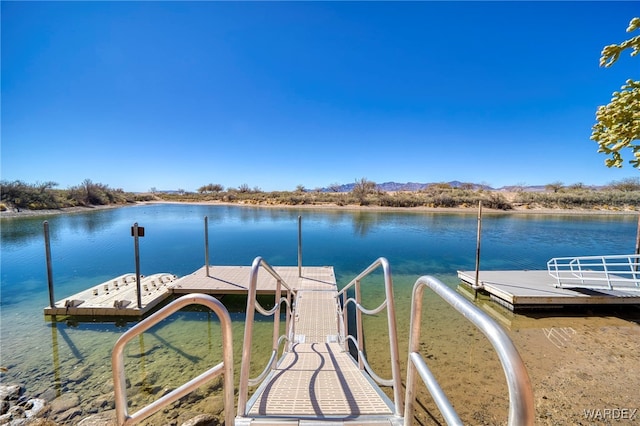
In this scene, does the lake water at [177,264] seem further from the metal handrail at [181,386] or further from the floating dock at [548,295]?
the metal handrail at [181,386]

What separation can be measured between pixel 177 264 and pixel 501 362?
34.4ft

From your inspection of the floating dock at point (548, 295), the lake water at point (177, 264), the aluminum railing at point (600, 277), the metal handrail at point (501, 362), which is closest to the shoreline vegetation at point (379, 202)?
the lake water at point (177, 264)

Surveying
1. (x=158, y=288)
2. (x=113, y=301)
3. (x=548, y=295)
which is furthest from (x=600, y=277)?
(x=113, y=301)

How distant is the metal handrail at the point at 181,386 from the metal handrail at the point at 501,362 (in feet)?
2.91

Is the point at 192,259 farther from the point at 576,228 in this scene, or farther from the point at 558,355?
the point at 576,228

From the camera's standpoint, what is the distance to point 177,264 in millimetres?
9383

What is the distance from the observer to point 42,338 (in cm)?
486

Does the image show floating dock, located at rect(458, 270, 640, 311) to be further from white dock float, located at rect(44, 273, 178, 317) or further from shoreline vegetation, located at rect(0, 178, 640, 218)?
shoreline vegetation, located at rect(0, 178, 640, 218)

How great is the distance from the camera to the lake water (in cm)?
411

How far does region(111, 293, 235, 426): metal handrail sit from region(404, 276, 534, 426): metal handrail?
89 centimetres

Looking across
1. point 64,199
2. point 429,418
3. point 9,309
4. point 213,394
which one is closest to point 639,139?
point 429,418

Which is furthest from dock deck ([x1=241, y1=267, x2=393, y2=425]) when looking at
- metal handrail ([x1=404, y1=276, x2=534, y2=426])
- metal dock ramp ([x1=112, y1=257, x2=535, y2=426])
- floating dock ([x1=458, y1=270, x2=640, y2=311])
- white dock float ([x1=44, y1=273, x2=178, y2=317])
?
floating dock ([x1=458, y1=270, x2=640, y2=311])

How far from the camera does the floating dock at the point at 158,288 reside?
5.57 metres

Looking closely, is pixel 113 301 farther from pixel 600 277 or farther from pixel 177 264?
pixel 600 277
